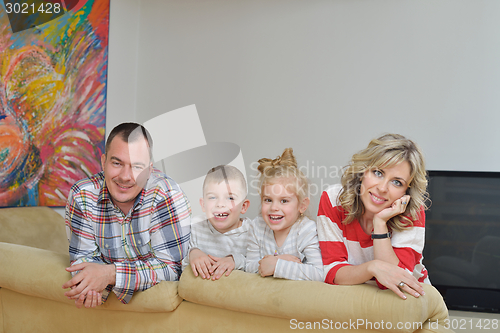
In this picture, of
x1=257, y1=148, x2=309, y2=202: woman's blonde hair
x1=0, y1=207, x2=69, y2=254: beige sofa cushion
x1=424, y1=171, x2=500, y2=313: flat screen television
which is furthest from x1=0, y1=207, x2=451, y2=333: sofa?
x1=424, y1=171, x2=500, y2=313: flat screen television

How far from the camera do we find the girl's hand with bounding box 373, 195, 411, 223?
4.30 ft

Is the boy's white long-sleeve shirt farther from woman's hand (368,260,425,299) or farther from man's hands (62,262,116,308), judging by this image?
man's hands (62,262,116,308)

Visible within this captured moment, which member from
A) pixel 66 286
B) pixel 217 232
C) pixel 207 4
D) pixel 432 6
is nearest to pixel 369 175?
pixel 217 232

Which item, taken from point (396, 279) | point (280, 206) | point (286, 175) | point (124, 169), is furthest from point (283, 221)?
point (124, 169)

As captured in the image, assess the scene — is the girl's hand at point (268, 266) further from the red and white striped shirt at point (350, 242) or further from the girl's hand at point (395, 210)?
the girl's hand at point (395, 210)

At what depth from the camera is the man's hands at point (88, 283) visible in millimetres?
1231

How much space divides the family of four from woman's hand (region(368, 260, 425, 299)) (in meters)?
0.06

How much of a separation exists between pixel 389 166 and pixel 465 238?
154cm

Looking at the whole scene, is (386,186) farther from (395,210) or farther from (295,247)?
(295,247)

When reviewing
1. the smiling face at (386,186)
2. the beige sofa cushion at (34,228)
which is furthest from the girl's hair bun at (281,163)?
the beige sofa cushion at (34,228)

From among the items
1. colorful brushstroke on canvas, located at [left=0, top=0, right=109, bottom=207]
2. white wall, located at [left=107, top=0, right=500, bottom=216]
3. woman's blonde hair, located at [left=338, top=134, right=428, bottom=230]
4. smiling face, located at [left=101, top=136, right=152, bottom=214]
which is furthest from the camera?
white wall, located at [left=107, top=0, right=500, bottom=216]

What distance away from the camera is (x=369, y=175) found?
140 cm

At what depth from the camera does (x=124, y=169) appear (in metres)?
1.46

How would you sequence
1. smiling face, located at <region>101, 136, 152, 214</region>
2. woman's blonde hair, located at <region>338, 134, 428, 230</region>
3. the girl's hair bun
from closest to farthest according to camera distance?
woman's blonde hair, located at <region>338, 134, 428, 230</region> < smiling face, located at <region>101, 136, 152, 214</region> < the girl's hair bun
